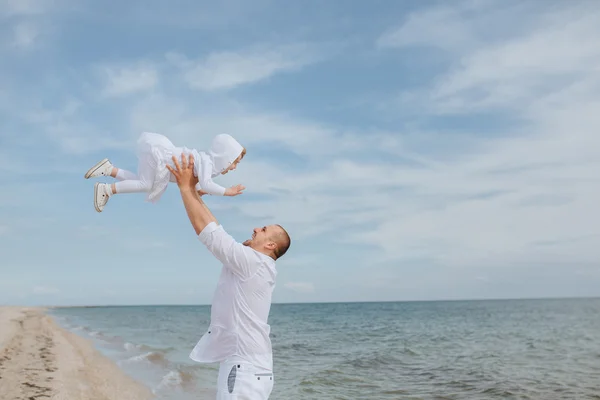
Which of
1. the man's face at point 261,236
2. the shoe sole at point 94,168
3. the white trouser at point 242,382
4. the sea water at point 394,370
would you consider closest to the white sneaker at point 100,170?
the shoe sole at point 94,168

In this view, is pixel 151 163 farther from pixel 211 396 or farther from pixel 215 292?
pixel 211 396

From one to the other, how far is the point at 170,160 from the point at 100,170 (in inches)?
37.0

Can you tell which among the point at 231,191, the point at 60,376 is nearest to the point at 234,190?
the point at 231,191

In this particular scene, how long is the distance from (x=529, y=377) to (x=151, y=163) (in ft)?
57.2

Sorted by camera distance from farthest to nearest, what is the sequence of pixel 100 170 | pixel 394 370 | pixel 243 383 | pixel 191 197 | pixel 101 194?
pixel 394 370, pixel 100 170, pixel 101 194, pixel 191 197, pixel 243 383

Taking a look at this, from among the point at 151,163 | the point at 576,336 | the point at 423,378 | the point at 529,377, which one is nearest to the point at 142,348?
the point at 423,378

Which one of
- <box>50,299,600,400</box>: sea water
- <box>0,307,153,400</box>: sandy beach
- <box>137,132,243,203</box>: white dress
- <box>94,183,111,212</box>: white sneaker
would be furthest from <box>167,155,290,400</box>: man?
<box>50,299,600,400</box>: sea water

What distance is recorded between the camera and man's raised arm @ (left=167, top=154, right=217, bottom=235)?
345 centimetres

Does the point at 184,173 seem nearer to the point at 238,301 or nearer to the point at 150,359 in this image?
the point at 238,301

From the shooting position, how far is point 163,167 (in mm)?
4270

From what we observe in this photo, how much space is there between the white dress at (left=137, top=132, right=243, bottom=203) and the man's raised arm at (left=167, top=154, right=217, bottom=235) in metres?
0.13

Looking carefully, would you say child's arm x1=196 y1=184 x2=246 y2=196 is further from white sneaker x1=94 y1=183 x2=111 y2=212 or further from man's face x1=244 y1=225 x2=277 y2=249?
white sneaker x1=94 y1=183 x2=111 y2=212

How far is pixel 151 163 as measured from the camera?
14.4 feet

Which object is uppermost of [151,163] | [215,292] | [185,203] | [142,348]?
[151,163]
